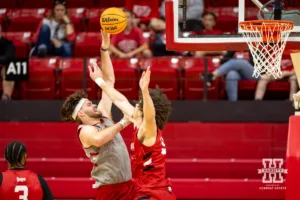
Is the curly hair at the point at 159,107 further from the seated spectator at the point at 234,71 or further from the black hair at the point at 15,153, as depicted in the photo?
the seated spectator at the point at 234,71

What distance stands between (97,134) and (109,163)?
33 centimetres

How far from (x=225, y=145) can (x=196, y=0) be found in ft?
6.87

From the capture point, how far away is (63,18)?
35.1 feet

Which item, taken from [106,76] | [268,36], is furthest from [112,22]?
[268,36]

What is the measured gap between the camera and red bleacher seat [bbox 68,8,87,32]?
11766 mm

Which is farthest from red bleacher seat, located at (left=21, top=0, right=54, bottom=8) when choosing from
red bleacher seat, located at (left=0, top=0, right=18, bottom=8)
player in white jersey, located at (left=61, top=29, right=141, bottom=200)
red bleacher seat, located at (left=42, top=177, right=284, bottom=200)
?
player in white jersey, located at (left=61, top=29, right=141, bottom=200)

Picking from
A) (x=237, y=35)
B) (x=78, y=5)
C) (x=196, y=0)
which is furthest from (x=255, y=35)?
(x=78, y=5)

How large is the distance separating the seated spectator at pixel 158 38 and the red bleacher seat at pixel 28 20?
2093mm

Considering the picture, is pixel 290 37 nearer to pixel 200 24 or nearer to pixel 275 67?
pixel 275 67

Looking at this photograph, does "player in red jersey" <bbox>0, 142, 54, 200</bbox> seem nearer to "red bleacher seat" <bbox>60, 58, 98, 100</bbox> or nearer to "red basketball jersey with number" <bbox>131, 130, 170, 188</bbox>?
"red basketball jersey with number" <bbox>131, 130, 170, 188</bbox>

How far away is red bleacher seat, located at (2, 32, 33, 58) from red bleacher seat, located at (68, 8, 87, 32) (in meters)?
0.80

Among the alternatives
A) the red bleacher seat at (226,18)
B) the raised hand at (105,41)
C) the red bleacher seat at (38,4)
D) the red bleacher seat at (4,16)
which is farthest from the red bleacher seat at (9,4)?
the raised hand at (105,41)

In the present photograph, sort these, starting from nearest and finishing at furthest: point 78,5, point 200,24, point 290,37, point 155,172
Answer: point 155,172
point 290,37
point 200,24
point 78,5

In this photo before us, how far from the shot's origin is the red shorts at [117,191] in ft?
20.1
